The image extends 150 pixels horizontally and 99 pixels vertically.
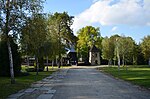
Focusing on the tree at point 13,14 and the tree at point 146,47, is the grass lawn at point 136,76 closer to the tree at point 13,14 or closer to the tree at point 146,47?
the tree at point 13,14

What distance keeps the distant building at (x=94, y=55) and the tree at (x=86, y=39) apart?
313 centimetres

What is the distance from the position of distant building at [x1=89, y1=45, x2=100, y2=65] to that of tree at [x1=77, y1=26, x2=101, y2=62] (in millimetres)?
3129

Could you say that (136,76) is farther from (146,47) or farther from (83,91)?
(146,47)

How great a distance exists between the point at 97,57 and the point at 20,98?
106050 mm

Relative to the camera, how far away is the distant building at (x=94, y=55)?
121 metres

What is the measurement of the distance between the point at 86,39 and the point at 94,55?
8.87 metres

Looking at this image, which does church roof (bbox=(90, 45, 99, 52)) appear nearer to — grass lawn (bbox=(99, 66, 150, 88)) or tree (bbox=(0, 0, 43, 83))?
grass lawn (bbox=(99, 66, 150, 88))

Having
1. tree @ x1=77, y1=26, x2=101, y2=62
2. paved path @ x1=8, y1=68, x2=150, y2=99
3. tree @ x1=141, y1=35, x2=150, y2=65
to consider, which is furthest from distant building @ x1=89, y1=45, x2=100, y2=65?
paved path @ x1=8, y1=68, x2=150, y2=99

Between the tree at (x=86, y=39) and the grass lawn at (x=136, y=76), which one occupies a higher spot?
the tree at (x=86, y=39)

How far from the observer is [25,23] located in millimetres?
Answer: 26453

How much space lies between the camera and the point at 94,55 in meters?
121

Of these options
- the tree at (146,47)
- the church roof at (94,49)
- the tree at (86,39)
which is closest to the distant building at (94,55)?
the church roof at (94,49)

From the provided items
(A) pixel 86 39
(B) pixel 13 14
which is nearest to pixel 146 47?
(A) pixel 86 39

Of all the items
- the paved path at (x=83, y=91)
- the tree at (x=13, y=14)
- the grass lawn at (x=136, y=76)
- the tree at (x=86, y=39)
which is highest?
the tree at (x=86, y=39)
